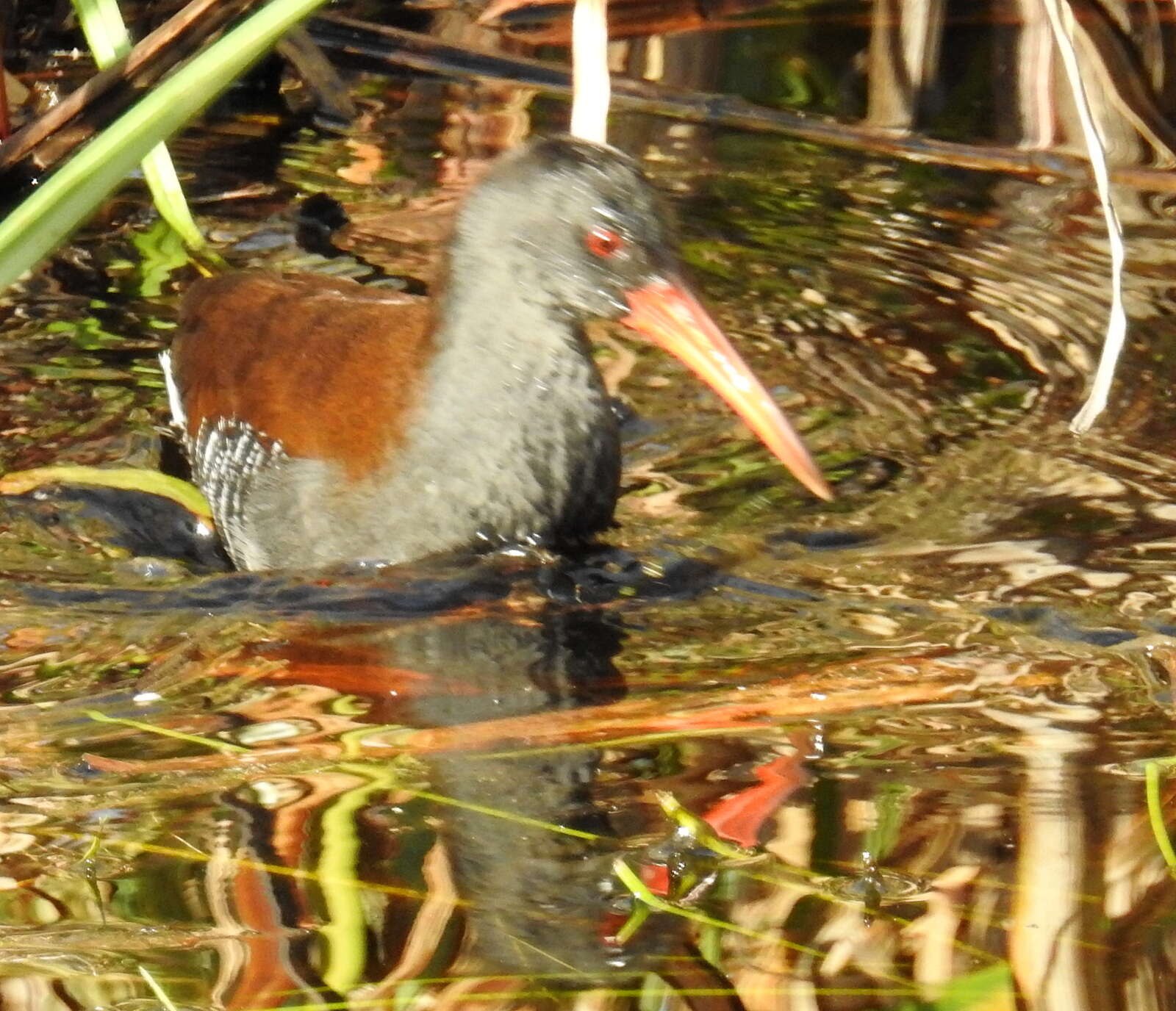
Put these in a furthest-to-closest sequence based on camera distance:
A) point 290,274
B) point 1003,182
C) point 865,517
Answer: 1. point 1003,182
2. point 290,274
3. point 865,517

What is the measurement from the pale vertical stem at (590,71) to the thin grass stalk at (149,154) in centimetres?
80

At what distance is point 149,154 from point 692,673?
125 cm

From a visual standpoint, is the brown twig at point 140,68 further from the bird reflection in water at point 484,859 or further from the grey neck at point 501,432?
the bird reflection in water at point 484,859

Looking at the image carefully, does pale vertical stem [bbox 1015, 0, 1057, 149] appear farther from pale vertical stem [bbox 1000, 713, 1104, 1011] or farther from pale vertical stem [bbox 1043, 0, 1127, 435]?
pale vertical stem [bbox 1000, 713, 1104, 1011]

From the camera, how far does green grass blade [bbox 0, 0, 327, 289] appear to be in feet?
7.91

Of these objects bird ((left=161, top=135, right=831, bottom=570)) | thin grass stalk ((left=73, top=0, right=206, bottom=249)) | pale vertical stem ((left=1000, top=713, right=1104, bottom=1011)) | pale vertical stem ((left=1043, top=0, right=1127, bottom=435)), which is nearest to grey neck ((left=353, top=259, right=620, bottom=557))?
bird ((left=161, top=135, right=831, bottom=570))

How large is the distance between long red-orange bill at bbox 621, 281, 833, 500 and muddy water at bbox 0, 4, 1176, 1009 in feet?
0.91

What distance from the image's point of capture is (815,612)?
134 inches

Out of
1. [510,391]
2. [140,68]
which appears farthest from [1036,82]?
[140,68]

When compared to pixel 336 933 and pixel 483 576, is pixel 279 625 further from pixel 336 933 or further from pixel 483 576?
pixel 336 933

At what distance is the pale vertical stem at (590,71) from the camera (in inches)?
138

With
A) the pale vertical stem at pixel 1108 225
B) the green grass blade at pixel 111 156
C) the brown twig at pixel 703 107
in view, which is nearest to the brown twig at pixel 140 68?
the green grass blade at pixel 111 156

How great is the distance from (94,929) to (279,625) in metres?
1.24

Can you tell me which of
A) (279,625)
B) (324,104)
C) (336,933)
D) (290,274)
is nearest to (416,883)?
(336,933)
